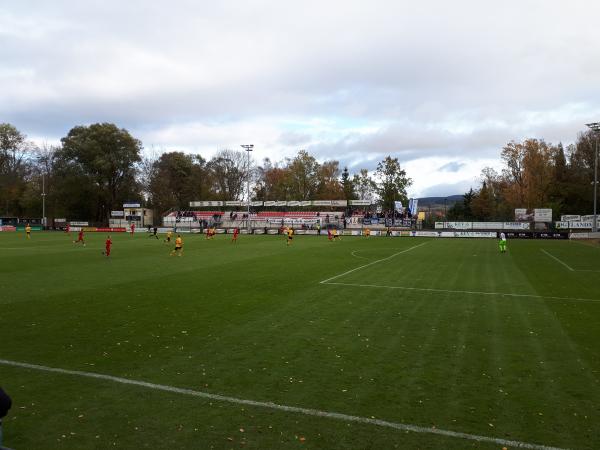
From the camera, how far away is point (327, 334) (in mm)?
9758

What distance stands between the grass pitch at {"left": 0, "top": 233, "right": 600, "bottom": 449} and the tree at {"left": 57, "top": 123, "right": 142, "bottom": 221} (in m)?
73.4

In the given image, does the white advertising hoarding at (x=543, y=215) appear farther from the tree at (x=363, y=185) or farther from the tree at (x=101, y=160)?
the tree at (x=101, y=160)

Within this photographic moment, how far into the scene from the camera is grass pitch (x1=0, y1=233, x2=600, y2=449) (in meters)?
5.36

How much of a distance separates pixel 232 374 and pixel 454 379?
3.62m

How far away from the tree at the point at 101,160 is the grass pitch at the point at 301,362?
73.4 m

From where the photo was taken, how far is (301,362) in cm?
787

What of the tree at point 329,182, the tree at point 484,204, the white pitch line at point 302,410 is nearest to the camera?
the white pitch line at point 302,410

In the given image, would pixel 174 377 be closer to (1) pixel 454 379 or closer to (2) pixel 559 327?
(1) pixel 454 379

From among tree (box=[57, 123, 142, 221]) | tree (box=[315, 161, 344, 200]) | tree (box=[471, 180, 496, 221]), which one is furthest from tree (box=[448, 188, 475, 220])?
tree (box=[57, 123, 142, 221])

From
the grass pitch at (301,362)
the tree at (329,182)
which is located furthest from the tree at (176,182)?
the grass pitch at (301,362)

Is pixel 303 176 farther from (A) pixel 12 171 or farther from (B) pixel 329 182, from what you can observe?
(A) pixel 12 171

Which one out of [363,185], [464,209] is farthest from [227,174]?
[464,209]

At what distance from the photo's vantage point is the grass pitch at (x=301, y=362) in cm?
536

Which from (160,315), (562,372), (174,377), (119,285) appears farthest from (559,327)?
(119,285)
